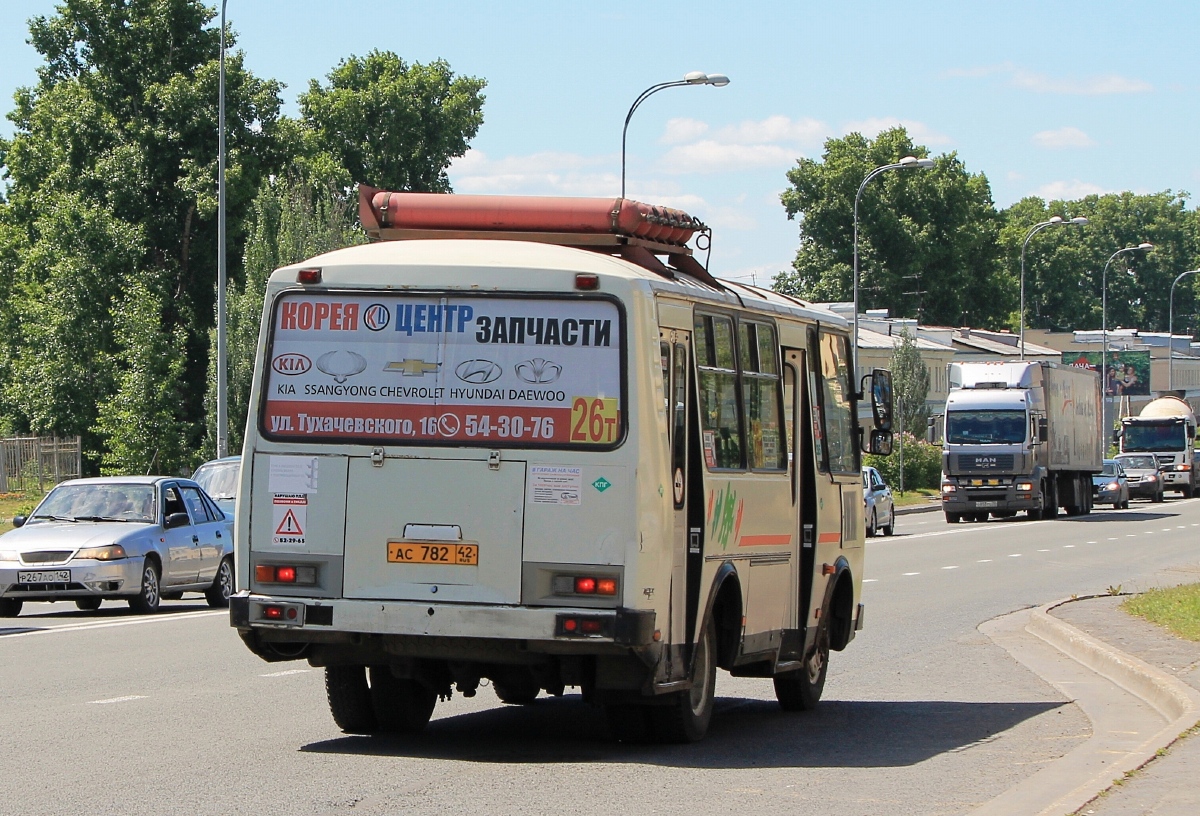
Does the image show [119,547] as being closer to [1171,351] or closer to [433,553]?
[433,553]

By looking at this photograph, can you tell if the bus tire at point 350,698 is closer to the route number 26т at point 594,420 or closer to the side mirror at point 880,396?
the route number 26т at point 594,420

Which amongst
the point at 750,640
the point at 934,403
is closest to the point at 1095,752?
the point at 750,640

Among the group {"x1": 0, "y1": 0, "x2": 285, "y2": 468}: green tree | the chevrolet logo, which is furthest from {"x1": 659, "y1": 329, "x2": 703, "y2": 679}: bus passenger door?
{"x1": 0, "y1": 0, "x2": 285, "y2": 468}: green tree

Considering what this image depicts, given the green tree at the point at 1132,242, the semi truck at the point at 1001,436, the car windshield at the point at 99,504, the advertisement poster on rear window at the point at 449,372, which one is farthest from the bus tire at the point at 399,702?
the green tree at the point at 1132,242

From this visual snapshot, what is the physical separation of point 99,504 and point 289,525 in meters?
12.2

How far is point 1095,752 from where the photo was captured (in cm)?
1006

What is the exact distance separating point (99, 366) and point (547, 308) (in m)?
55.8

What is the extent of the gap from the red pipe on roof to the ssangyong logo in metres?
0.94

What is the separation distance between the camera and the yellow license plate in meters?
9.33

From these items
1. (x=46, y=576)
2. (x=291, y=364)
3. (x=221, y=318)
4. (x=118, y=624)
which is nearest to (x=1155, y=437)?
(x=221, y=318)

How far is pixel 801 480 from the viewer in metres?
11.7

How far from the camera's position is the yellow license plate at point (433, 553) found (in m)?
9.33

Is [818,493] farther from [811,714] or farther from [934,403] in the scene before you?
[934,403]

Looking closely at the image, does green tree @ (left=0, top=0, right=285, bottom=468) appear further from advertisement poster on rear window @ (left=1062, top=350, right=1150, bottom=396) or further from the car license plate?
advertisement poster on rear window @ (left=1062, top=350, right=1150, bottom=396)
